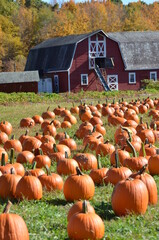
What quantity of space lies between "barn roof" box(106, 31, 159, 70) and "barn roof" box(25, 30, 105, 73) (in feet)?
15.0

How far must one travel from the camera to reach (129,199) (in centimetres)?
641

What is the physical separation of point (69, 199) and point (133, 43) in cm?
4671

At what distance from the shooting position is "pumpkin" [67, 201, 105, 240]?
5492 mm

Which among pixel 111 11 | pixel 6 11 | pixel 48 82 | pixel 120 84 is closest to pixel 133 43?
pixel 120 84

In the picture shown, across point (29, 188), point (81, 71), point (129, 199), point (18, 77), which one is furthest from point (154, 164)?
point (81, 71)

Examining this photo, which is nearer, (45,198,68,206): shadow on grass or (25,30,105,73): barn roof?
(45,198,68,206): shadow on grass

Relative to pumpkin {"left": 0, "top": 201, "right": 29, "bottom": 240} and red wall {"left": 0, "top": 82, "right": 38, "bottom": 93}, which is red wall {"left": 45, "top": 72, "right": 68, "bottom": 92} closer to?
red wall {"left": 0, "top": 82, "right": 38, "bottom": 93}

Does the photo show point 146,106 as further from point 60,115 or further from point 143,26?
point 143,26

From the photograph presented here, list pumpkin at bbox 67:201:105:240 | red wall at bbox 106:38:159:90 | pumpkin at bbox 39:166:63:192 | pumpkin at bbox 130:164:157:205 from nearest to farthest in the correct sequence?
pumpkin at bbox 67:201:105:240 → pumpkin at bbox 130:164:157:205 → pumpkin at bbox 39:166:63:192 → red wall at bbox 106:38:159:90

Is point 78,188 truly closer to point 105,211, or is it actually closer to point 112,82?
point 105,211

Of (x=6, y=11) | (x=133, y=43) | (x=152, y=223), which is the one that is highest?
(x=6, y=11)

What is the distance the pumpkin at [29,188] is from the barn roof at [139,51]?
44.3 m

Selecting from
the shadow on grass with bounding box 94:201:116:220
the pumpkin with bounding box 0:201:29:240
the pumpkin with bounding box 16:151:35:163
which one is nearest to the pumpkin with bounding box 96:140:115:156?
the pumpkin with bounding box 16:151:35:163

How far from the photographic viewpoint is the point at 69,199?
7195 millimetres
